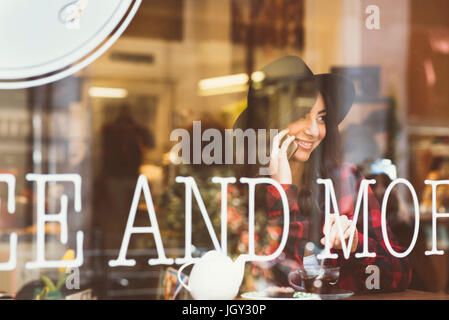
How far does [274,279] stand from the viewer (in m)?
2.24

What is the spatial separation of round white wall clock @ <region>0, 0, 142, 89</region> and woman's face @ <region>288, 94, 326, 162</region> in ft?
→ 2.82

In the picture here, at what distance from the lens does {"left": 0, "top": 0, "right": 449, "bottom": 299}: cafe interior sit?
2180 mm

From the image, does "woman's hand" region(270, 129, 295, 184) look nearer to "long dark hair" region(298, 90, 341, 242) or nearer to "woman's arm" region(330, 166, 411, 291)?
"long dark hair" region(298, 90, 341, 242)

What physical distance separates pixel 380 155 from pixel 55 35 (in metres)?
1.42

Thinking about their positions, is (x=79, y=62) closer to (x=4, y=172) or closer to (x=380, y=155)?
(x=4, y=172)

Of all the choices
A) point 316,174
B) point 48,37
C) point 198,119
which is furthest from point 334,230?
point 48,37

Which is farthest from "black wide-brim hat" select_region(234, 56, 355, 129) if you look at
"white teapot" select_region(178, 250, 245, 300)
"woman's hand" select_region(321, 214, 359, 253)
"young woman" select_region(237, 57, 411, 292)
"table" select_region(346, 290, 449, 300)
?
"table" select_region(346, 290, 449, 300)

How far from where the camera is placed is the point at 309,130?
7.52ft

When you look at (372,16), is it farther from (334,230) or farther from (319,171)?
(334,230)

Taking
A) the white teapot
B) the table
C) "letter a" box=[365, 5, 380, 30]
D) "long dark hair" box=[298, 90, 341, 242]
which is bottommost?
the table

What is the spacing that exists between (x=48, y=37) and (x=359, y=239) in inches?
58.0

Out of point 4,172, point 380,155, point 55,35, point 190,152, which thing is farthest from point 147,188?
point 380,155
